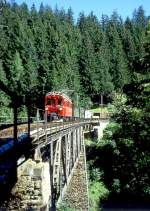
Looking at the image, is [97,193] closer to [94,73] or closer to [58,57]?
[58,57]

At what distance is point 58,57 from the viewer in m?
109

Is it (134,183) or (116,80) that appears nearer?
(134,183)

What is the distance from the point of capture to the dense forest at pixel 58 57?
103m

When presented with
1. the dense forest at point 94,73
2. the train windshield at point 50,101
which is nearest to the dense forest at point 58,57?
the dense forest at point 94,73

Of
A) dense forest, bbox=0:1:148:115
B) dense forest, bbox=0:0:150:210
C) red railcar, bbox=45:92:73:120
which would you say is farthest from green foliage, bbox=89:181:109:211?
dense forest, bbox=0:1:148:115

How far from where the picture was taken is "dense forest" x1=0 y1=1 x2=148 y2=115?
103 meters

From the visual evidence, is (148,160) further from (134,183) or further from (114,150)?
(114,150)

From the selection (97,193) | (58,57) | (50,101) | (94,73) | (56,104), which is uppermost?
(58,57)

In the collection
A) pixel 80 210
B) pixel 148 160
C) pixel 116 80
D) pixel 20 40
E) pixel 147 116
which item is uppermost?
pixel 20 40

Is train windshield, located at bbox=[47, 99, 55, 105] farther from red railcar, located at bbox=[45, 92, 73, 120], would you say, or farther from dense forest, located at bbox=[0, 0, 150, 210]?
dense forest, located at bbox=[0, 0, 150, 210]

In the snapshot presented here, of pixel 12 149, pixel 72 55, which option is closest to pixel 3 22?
pixel 72 55

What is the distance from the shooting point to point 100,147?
179 ft

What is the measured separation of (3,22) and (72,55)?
59.7ft

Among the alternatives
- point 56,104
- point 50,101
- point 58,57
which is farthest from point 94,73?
point 56,104
